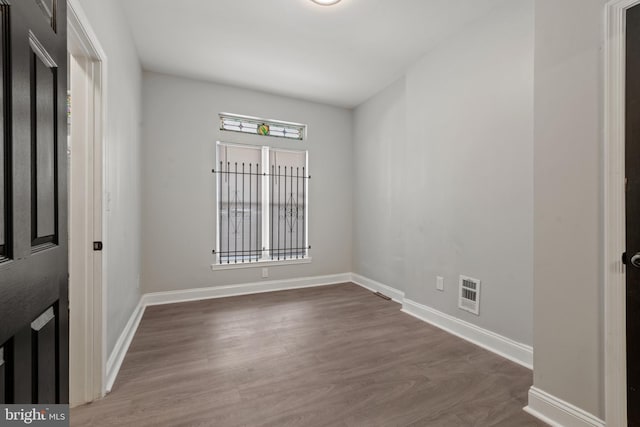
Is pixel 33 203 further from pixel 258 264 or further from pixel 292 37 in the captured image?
pixel 258 264

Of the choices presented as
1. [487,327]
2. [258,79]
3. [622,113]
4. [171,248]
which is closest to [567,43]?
[622,113]


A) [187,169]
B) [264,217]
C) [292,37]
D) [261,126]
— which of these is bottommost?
[264,217]

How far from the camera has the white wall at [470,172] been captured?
224cm

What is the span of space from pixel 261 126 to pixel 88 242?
2.84 metres

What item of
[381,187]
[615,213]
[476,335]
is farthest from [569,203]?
[381,187]

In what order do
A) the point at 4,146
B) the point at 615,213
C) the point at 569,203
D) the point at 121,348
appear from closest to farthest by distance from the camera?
the point at 4,146 < the point at 615,213 < the point at 569,203 < the point at 121,348

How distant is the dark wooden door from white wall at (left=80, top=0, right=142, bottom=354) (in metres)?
0.92

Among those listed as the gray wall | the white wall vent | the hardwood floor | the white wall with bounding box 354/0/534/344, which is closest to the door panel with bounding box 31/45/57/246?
the hardwood floor

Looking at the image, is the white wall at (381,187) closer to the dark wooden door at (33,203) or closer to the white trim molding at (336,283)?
the white trim molding at (336,283)

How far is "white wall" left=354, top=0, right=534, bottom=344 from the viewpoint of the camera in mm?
2236

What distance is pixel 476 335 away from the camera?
2.53 m

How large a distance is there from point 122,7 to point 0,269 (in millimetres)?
2714

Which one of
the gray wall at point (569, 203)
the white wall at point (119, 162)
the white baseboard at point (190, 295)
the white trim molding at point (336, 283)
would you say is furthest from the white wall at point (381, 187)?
the white wall at point (119, 162)

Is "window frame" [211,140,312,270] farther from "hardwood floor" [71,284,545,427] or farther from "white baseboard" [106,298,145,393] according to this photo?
"white baseboard" [106,298,145,393]
